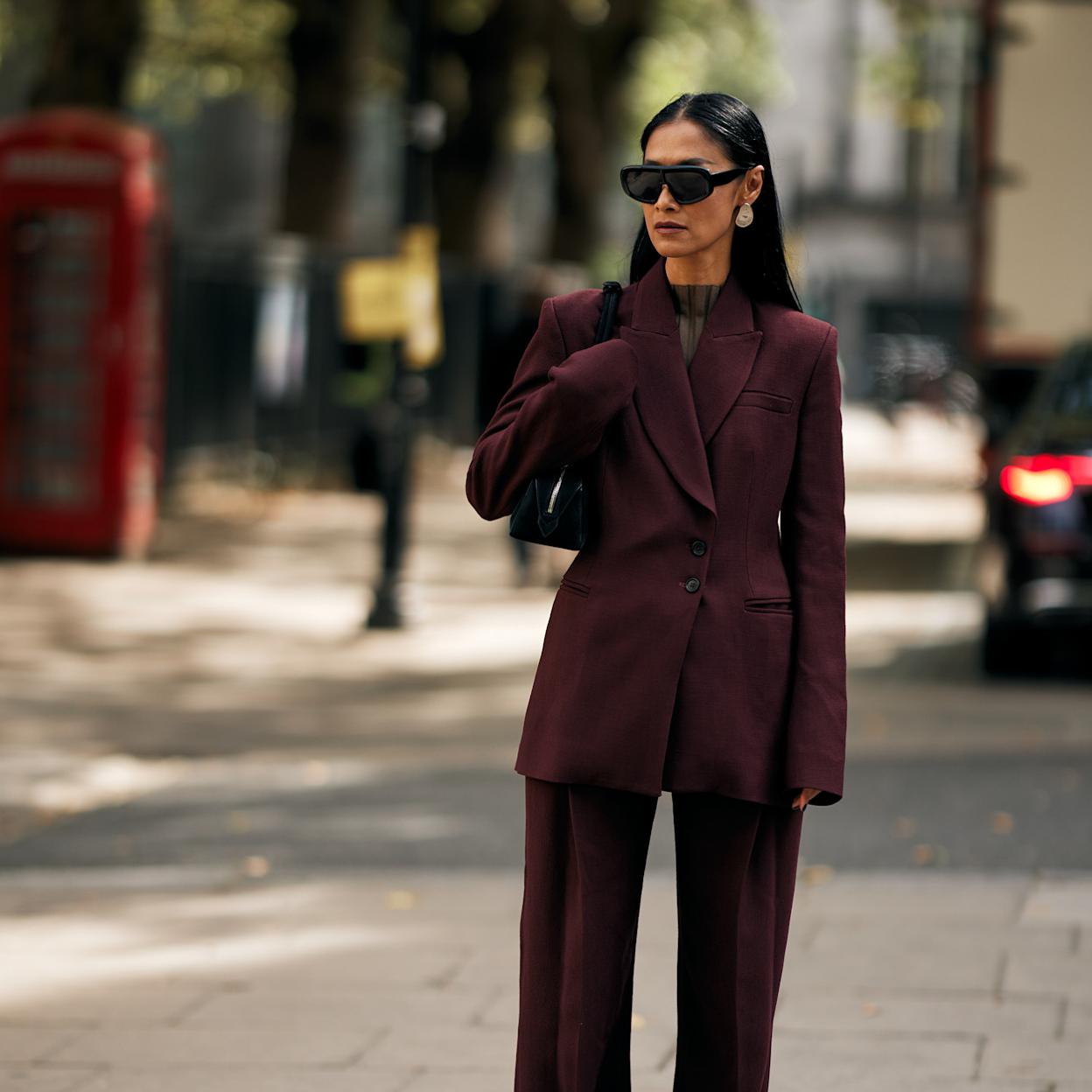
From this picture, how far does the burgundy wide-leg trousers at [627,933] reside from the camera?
361 centimetres

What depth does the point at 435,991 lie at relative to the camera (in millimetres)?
5566

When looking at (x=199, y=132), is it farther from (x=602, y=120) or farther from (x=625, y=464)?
(x=625, y=464)

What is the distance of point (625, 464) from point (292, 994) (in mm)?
2440

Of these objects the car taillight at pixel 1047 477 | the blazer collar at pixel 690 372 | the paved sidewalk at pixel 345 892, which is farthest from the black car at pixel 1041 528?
the blazer collar at pixel 690 372

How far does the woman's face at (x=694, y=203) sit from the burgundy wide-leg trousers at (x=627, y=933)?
82 cm

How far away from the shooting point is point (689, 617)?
3533 mm

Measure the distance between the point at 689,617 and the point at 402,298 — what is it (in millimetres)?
9671

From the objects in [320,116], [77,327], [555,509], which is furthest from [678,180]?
[320,116]

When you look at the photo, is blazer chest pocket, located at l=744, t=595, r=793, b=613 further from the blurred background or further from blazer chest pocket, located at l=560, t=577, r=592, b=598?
the blurred background

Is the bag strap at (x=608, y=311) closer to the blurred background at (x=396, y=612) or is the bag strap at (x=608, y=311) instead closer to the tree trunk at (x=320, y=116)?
the blurred background at (x=396, y=612)

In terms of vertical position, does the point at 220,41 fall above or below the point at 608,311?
above

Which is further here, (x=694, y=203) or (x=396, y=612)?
(x=396, y=612)

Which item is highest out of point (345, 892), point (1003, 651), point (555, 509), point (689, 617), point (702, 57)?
point (702, 57)

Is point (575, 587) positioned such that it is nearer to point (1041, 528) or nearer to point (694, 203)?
point (694, 203)
